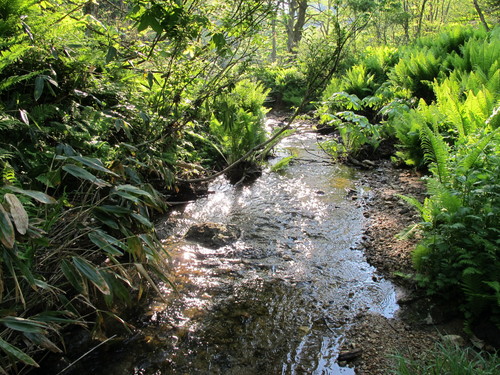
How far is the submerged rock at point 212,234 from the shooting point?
3.19 metres

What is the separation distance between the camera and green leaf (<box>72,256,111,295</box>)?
1405 mm

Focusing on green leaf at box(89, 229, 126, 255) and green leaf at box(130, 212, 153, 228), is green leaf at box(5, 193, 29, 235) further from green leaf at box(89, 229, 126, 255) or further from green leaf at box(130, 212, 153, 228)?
green leaf at box(130, 212, 153, 228)

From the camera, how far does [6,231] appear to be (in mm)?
1123

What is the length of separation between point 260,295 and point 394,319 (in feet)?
2.93

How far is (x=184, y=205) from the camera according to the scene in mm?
4121

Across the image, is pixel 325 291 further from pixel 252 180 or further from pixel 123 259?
pixel 252 180

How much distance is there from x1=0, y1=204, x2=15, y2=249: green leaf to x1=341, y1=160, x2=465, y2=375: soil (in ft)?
5.59

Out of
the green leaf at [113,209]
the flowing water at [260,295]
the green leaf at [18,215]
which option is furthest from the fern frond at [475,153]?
the green leaf at [18,215]

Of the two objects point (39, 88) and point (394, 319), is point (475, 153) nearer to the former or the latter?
point (394, 319)

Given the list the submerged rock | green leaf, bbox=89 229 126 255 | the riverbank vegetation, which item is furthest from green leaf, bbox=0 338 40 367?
the submerged rock

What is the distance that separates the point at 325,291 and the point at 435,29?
18.0 m

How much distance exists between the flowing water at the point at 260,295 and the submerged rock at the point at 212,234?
0.06m

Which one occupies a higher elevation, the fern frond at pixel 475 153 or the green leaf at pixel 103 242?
the fern frond at pixel 475 153

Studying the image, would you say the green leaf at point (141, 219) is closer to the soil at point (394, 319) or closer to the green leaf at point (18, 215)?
the green leaf at point (18, 215)
